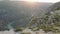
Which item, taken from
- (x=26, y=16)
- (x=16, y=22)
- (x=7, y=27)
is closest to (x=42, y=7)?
(x=26, y=16)

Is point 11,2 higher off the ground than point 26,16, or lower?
higher

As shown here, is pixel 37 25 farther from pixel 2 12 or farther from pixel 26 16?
pixel 2 12

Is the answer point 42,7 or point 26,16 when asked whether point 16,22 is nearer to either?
point 26,16

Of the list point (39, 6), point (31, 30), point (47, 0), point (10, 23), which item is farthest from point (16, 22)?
point (47, 0)

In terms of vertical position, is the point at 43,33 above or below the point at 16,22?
below

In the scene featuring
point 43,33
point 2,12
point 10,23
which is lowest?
point 43,33

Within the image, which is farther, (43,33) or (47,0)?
(47,0)
